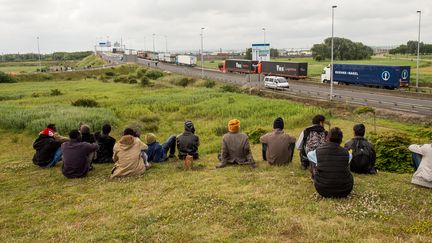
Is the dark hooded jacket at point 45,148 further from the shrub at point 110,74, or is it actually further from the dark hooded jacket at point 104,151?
the shrub at point 110,74

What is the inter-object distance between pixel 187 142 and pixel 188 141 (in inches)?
2.3

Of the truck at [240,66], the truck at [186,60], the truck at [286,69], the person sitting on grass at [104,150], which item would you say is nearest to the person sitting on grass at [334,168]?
the person sitting on grass at [104,150]

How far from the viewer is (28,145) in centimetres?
2142

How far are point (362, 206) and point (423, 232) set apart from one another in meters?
1.32

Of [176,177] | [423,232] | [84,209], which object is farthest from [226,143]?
[423,232]

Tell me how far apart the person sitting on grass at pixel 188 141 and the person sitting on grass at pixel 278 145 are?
2491mm

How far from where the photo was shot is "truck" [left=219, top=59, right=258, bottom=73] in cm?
7219

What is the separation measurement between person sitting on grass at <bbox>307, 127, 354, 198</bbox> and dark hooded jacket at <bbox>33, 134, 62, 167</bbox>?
8.61 metres

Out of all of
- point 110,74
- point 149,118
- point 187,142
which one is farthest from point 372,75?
point 110,74

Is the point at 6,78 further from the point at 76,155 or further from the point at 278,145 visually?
the point at 278,145

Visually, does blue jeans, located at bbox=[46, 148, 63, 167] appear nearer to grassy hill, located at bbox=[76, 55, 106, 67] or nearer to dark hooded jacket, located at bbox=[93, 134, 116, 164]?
dark hooded jacket, located at bbox=[93, 134, 116, 164]

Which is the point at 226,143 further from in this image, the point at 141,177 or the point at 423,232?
the point at 423,232

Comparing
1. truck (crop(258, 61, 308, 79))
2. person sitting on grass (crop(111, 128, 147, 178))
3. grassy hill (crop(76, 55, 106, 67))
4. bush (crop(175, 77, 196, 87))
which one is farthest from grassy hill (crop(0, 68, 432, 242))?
grassy hill (crop(76, 55, 106, 67))

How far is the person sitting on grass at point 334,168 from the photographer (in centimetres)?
762
